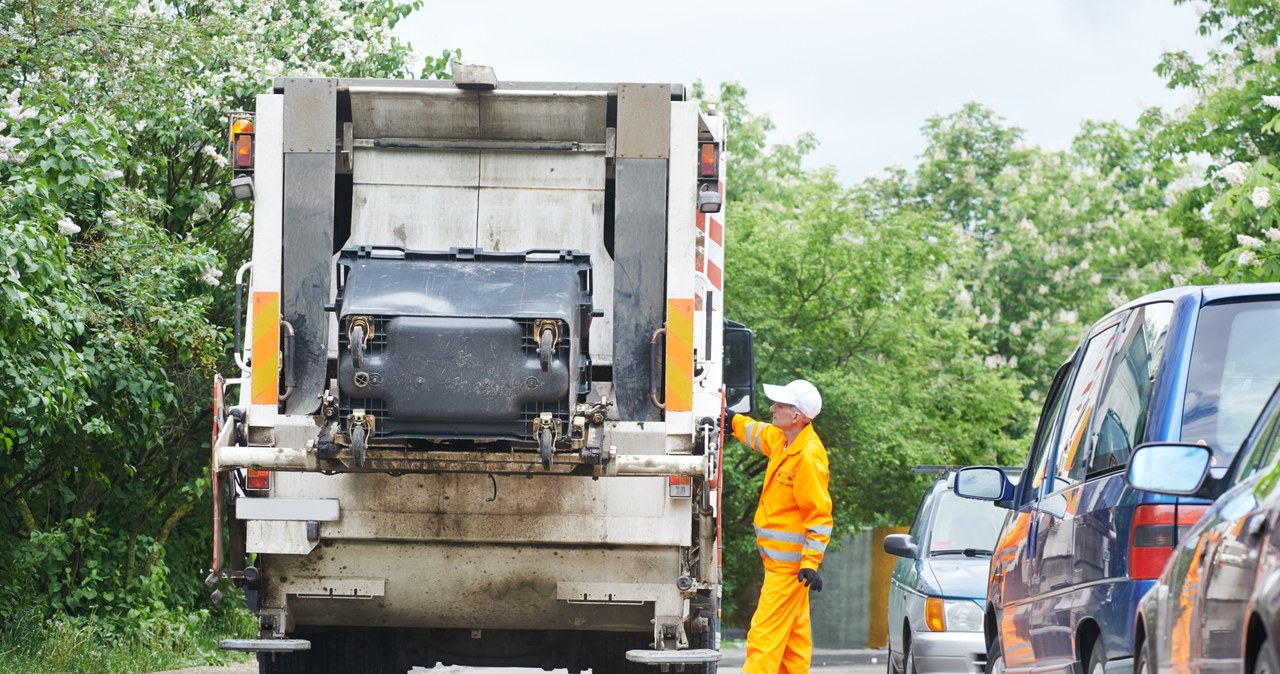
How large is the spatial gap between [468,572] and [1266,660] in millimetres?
5191

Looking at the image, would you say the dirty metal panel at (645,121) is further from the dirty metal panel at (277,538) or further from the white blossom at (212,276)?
the white blossom at (212,276)

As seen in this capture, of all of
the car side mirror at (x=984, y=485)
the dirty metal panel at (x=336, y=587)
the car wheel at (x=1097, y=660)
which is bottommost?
the dirty metal panel at (x=336, y=587)

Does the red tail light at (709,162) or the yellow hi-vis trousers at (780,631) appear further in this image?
the yellow hi-vis trousers at (780,631)

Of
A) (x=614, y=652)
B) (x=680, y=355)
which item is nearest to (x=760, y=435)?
(x=614, y=652)

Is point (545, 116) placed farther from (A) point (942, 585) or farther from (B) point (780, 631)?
(A) point (942, 585)

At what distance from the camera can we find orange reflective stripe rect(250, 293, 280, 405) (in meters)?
8.01

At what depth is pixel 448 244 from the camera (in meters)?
8.48

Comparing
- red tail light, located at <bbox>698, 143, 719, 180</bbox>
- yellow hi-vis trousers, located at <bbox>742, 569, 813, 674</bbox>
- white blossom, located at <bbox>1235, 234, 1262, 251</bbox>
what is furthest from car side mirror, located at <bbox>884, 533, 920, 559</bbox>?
white blossom, located at <bbox>1235, 234, 1262, 251</bbox>

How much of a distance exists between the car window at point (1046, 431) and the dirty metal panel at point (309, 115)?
319cm

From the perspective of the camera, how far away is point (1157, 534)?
5117 mm

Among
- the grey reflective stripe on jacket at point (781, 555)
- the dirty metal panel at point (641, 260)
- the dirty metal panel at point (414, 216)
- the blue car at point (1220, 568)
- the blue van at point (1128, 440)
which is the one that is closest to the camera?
the blue car at point (1220, 568)

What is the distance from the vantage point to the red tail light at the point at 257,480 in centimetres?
821

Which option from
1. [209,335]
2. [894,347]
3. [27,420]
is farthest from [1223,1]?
[27,420]

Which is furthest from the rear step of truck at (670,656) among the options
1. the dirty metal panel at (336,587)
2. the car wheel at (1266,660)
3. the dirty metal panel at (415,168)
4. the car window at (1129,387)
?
the car wheel at (1266,660)
